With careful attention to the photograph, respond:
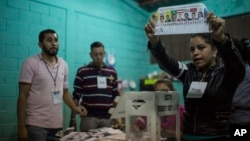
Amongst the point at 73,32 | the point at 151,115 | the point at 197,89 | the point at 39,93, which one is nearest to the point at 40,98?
the point at 39,93

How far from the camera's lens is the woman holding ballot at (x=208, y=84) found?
132 centimetres

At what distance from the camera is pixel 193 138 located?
1.51 meters

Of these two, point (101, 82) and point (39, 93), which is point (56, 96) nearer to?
point (39, 93)

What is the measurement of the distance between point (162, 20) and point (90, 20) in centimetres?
282

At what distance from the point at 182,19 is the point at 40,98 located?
1.57m

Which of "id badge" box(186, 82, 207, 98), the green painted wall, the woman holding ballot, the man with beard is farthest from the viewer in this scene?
the green painted wall

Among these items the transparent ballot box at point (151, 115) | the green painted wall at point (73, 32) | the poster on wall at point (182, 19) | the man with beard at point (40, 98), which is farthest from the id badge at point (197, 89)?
the green painted wall at point (73, 32)

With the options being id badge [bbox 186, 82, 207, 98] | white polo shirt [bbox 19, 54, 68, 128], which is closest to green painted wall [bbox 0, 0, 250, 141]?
white polo shirt [bbox 19, 54, 68, 128]

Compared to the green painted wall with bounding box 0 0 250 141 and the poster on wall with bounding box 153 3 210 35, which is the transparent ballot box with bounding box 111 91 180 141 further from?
the green painted wall with bounding box 0 0 250 141

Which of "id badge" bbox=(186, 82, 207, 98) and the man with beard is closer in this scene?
"id badge" bbox=(186, 82, 207, 98)

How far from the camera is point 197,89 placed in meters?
1.50

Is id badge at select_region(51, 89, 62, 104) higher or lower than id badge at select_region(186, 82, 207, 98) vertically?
lower

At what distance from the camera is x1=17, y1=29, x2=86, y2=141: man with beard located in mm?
2398

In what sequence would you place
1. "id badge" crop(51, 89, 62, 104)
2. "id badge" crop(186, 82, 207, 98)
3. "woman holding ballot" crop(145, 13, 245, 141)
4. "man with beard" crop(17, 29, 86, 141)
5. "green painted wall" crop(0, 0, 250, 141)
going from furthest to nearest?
1. "green painted wall" crop(0, 0, 250, 141)
2. "id badge" crop(51, 89, 62, 104)
3. "man with beard" crop(17, 29, 86, 141)
4. "id badge" crop(186, 82, 207, 98)
5. "woman holding ballot" crop(145, 13, 245, 141)
